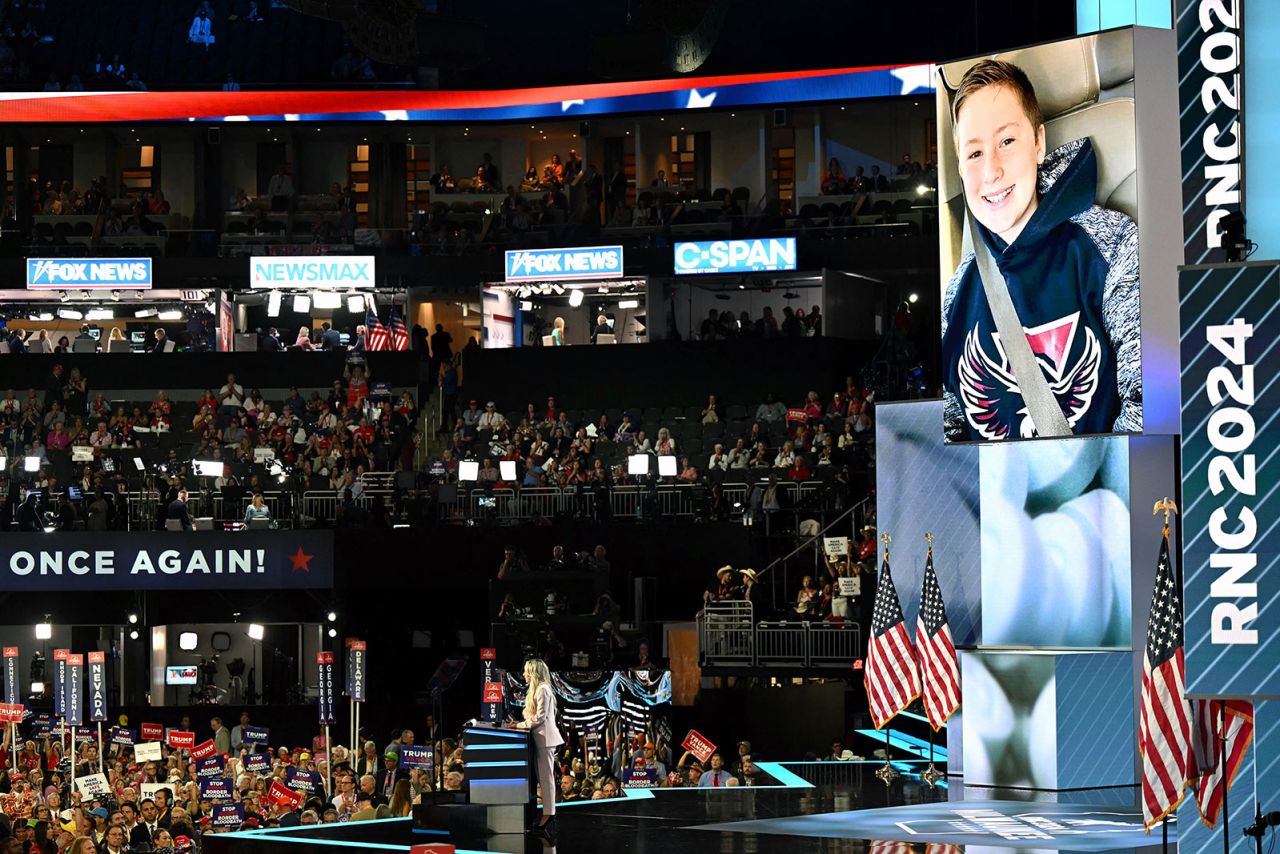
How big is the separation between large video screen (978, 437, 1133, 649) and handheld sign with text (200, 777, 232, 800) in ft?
27.6

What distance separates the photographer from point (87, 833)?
17344mm

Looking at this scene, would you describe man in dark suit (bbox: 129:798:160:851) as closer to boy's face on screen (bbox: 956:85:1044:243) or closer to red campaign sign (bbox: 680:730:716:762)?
red campaign sign (bbox: 680:730:716:762)

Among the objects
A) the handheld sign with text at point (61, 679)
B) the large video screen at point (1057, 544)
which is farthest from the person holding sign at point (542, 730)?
the handheld sign with text at point (61, 679)

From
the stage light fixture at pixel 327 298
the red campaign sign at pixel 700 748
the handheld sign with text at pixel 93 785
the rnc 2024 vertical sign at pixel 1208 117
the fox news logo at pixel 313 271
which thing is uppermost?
the fox news logo at pixel 313 271

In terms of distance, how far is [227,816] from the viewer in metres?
18.2

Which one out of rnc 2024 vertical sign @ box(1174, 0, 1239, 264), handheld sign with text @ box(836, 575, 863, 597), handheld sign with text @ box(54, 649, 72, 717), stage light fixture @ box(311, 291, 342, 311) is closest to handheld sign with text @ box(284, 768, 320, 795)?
handheld sign with text @ box(54, 649, 72, 717)

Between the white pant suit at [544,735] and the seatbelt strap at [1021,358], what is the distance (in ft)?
15.9

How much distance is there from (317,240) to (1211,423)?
107 feet

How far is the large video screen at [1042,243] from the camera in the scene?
50.9 ft

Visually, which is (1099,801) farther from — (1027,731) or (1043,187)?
(1043,187)

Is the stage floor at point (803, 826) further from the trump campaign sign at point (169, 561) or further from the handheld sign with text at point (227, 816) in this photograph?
the trump campaign sign at point (169, 561)

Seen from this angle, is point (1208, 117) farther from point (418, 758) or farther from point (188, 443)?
point (188, 443)

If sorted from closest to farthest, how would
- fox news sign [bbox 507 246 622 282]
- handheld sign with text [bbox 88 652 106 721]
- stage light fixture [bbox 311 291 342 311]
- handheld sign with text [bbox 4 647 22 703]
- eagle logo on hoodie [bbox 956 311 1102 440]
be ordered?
eagle logo on hoodie [bbox 956 311 1102 440]
handheld sign with text [bbox 88 652 106 721]
handheld sign with text [bbox 4 647 22 703]
fox news sign [bbox 507 246 622 282]
stage light fixture [bbox 311 291 342 311]

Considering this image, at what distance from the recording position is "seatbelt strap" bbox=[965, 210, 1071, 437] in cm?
1591
